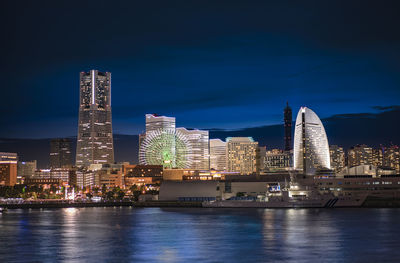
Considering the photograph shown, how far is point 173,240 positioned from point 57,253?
1326 cm

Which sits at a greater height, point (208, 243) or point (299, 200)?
point (299, 200)

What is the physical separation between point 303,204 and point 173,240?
242 feet

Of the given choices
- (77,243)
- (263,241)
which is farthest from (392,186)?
(77,243)

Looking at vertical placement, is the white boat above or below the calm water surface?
above

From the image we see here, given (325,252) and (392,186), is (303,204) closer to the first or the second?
(392,186)

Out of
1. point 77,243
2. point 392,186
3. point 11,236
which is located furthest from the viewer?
point 392,186

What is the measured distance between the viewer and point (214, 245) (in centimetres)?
5219

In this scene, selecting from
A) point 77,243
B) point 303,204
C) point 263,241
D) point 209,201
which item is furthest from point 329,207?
point 77,243

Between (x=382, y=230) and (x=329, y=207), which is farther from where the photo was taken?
(x=329, y=207)

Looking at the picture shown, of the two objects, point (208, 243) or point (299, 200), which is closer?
point (208, 243)

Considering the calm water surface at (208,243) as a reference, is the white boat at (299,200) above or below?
above

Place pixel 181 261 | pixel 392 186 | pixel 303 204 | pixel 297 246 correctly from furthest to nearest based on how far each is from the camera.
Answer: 1. pixel 392 186
2. pixel 303 204
3. pixel 297 246
4. pixel 181 261

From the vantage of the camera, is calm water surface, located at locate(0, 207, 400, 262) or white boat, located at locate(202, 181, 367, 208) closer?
calm water surface, located at locate(0, 207, 400, 262)

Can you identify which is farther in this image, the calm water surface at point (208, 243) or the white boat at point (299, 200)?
the white boat at point (299, 200)
